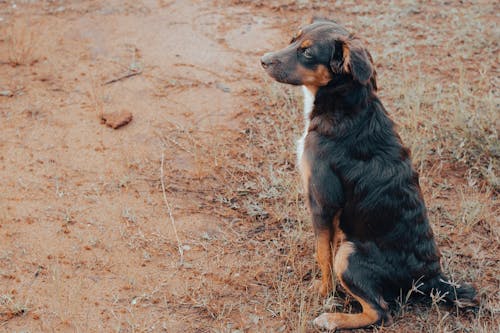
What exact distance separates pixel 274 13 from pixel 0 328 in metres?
5.72

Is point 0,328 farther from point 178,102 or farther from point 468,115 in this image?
point 468,115

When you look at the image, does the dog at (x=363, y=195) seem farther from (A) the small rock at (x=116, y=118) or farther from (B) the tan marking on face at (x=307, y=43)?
(A) the small rock at (x=116, y=118)

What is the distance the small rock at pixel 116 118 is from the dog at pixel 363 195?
8.17ft

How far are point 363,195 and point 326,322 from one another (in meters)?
0.90

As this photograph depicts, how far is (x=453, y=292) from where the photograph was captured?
396 centimetres

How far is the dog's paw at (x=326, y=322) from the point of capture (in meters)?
3.92

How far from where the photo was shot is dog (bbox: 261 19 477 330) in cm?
387

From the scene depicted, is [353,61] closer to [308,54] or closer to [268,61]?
[308,54]

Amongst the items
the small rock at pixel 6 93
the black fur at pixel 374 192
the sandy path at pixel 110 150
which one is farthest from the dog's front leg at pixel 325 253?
the small rock at pixel 6 93

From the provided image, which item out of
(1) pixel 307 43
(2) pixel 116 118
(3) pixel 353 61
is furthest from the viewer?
(2) pixel 116 118

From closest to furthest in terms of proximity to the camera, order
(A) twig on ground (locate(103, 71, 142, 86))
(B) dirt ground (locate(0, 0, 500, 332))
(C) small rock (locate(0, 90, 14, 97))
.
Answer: (B) dirt ground (locate(0, 0, 500, 332))
(C) small rock (locate(0, 90, 14, 97))
(A) twig on ground (locate(103, 71, 142, 86))

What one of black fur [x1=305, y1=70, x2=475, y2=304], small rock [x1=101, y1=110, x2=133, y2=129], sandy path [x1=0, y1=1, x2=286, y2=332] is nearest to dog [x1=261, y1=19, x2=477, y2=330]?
black fur [x1=305, y1=70, x2=475, y2=304]

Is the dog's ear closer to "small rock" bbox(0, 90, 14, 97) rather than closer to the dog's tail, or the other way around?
the dog's tail

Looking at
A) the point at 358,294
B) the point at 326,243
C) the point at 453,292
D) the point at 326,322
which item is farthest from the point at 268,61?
the point at 453,292
